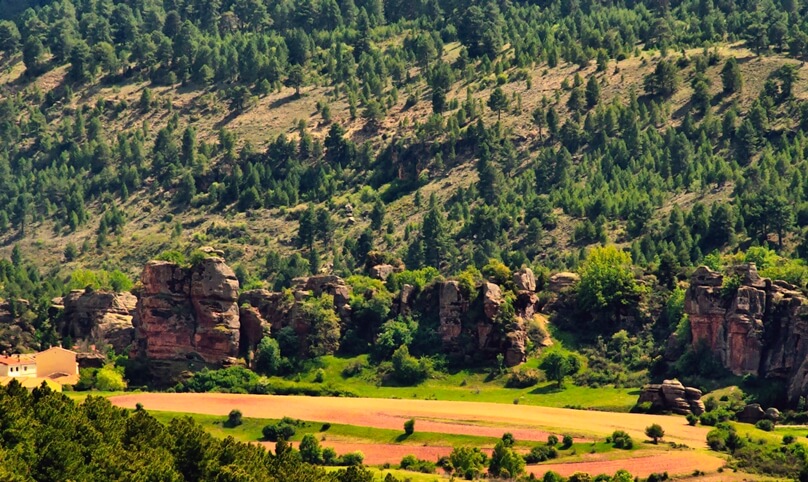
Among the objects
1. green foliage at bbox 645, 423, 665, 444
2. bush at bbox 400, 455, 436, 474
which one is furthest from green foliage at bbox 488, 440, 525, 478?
green foliage at bbox 645, 423, 665, 444

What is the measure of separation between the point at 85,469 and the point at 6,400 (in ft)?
42.5

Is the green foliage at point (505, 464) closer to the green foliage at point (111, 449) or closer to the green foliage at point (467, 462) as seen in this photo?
the green foliage at point (467, 462)

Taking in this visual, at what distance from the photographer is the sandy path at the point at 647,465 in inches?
7333

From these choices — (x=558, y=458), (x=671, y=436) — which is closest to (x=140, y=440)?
(x=558, y=458)

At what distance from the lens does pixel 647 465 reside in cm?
18800

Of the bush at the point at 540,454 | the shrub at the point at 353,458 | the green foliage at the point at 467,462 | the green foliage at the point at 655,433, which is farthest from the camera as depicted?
the green foliage at the point at 655,433

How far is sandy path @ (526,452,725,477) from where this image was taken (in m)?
186

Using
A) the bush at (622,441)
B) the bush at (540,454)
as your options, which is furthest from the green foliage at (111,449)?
the bush at (622,441)

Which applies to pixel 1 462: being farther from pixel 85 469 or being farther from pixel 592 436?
pixel 592 436

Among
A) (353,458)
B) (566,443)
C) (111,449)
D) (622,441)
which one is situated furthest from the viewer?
(566,443)

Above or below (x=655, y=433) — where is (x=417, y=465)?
below

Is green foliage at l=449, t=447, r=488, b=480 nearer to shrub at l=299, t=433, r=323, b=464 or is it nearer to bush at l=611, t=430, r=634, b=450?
shrub at l=299, t=433, r=323, b=464

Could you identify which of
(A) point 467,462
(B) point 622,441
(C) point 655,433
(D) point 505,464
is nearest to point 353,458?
(A) point 467,462

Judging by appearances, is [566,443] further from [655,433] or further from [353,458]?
[353,458]
